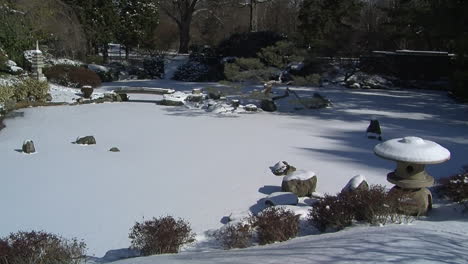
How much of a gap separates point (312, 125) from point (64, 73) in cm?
1115

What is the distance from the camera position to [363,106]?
14.4 m

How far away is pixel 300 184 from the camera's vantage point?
20.3 ft

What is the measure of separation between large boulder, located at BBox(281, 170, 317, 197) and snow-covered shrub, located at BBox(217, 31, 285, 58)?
16227mm

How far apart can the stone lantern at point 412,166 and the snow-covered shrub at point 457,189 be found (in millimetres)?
363

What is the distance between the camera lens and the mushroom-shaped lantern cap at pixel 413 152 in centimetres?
486

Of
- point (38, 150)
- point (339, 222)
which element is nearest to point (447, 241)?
point (339, 222)

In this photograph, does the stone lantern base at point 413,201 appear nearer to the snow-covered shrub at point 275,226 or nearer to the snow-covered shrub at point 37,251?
the snow-covered shrub at point 275,226

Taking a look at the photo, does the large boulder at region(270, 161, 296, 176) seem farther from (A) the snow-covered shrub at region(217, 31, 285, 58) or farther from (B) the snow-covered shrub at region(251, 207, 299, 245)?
(A) the snow-covered shrub at region(217, 31, 285, 58)

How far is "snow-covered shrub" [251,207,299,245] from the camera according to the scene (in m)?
4.41

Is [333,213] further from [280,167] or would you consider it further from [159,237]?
[280,167]

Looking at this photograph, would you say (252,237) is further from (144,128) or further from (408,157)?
(144,128)


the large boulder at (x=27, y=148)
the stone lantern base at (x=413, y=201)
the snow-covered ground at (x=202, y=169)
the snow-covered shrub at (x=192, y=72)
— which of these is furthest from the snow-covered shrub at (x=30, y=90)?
the stone lantern base at (x=413, y=201)

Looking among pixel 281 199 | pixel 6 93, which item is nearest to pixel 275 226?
pixel 281 199

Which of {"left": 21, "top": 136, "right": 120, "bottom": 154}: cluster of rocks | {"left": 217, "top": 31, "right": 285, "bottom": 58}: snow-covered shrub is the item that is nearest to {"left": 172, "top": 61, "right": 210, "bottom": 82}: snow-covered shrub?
{"left": 217, "top": 31, "right": 285, "bottom": 58}: snow-covered shrub
